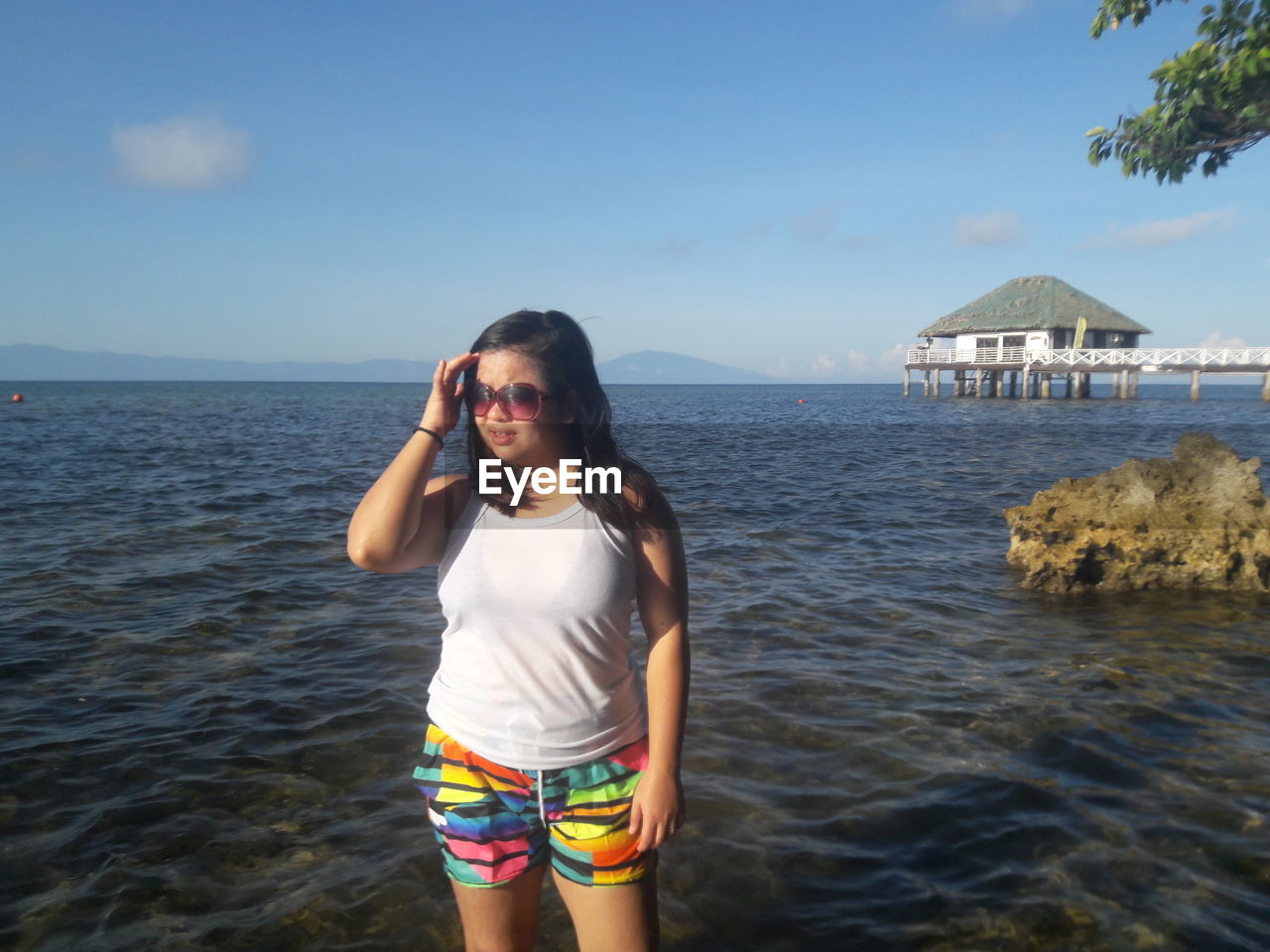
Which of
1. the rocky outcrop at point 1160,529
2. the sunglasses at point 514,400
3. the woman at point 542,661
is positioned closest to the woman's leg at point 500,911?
the woman at point 542,661

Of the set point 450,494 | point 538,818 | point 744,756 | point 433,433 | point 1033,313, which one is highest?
point 1033,313

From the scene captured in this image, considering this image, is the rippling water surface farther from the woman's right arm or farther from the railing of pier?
the railing of pier

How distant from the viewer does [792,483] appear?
708 inches

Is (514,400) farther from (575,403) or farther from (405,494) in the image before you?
(405,494)

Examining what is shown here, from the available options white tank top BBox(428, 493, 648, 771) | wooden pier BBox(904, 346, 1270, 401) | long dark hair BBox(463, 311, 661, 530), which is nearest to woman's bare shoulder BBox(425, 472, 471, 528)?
long dark hair BBox(463, 311, 661, 530)

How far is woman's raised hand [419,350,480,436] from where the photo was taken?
2.12m

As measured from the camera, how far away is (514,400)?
220 cm

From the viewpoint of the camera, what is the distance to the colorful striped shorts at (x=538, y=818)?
2.10 metres

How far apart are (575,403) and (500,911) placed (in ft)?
4.59

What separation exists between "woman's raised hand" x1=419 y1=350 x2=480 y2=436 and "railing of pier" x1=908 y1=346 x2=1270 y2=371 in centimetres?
5245

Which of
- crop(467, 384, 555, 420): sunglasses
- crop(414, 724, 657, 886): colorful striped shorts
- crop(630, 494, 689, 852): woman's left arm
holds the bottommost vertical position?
crop(414, 724, 657, 886): colorful striped shorts

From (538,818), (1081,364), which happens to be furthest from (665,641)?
(1081,364)

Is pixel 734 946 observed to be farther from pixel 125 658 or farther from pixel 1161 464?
pixel 1161 464

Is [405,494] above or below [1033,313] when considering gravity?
below
